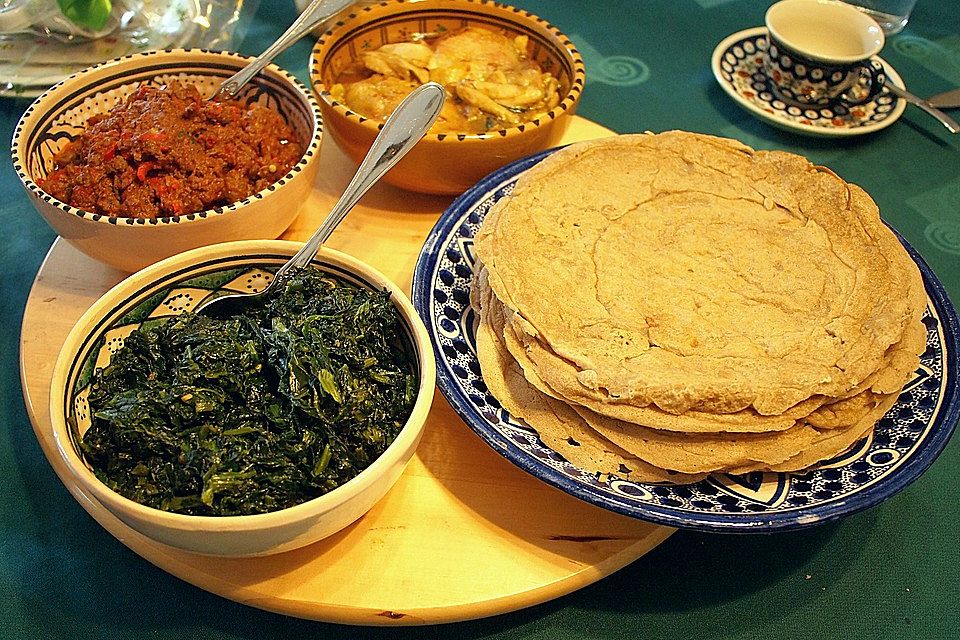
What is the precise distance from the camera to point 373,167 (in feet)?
6.73

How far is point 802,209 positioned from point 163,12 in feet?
8.72

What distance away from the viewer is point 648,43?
3689 mm

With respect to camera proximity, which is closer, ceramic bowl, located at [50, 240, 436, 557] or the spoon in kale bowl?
ceramic bowl, located at [50, 240, 436, 557]

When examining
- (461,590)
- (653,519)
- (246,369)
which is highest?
(246,369)

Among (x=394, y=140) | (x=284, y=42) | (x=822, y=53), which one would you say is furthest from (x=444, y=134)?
(x=822, y=53)

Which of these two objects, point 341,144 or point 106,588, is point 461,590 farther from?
point 341,144

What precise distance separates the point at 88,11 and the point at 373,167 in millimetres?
Result: 1755

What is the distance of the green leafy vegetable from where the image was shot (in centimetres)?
299

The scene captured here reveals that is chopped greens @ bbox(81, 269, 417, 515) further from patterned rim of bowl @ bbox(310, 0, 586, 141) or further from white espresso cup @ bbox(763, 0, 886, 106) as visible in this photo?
white espresso cup @ bbox(763, 0, 886, 106)

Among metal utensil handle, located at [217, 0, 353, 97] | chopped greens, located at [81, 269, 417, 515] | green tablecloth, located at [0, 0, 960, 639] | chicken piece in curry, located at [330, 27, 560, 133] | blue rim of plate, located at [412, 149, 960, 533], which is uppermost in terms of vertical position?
metal utensil handle, located at [217, 0, 353, 97]

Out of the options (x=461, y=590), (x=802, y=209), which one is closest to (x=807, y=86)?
(x=802, y=209)

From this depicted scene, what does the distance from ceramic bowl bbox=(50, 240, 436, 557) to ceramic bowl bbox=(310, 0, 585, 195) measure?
1.88ft

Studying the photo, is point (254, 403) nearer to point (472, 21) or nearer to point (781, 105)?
point (472, 21)

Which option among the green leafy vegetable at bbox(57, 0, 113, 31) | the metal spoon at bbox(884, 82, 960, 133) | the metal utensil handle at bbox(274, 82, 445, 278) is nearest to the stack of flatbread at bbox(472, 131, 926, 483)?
the metal utensil handle at bbox(274, 82, 445, 278)
